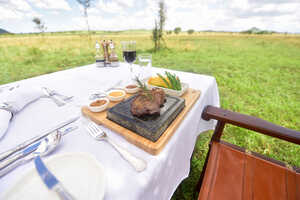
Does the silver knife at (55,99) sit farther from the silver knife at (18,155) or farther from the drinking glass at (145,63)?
the drinking glass at (145,63)

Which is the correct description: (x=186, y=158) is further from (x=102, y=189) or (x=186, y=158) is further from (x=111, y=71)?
(x=111, y=71)

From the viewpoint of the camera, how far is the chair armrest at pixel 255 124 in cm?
78

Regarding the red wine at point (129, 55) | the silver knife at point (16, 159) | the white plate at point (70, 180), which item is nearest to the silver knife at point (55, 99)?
the silver knife at point (16, 159)

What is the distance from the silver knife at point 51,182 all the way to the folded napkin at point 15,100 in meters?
0.44

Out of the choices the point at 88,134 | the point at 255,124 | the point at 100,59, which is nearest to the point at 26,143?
the point at 88,134

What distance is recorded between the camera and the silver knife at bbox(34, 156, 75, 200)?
397 mm

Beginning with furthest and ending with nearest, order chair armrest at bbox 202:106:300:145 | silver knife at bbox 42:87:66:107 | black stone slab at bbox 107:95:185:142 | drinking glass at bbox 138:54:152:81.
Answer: drinking glass at bbox 138:54:152:81, silver knife at bbox 42:87:66:107, chair armrest at bbox 202:106:300:145, black stone slab at bbox 107:95:185:142

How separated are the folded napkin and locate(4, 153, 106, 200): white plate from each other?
17.4 inches

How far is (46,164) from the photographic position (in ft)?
1.64

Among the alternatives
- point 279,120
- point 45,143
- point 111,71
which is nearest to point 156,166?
point 45,143

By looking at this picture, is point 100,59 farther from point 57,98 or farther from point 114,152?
point 114,152

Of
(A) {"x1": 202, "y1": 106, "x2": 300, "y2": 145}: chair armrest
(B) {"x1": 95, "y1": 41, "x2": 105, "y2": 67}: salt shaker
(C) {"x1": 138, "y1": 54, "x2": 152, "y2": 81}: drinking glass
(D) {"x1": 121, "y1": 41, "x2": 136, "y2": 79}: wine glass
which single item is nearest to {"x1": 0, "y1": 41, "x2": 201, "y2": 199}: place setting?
(A) {"x1": 202, "y1": 106, "x2": 300, "y2": 145}: chair armrest

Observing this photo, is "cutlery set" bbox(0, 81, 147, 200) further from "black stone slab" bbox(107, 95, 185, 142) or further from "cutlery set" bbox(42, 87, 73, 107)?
"cutlery set" bbox(42, 87, 73, 107)

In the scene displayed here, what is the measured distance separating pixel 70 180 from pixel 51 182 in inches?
2.4
